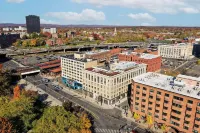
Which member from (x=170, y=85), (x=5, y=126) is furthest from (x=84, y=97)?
(x=5, y=126)

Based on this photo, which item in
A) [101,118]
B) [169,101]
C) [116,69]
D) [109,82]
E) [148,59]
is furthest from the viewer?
[148,59]

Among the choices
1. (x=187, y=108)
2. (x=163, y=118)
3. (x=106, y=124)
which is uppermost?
(x=187, y=108)

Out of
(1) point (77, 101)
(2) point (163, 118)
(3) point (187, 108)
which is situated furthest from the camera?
(1) point (77, 101)

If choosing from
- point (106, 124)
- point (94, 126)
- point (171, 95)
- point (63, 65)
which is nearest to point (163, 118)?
point (171, 95)

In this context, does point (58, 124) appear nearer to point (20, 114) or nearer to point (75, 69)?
point (20, 114)

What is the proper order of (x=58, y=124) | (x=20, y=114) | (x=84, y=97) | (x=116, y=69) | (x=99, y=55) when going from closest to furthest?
1. (x=58, y=124)
2. (x=20, y=114)
3. (x=116, y=69)
4. (x=84, y=97)
5. (x=99, y=55)

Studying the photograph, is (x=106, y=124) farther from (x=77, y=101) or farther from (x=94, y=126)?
(x=77, y=101)
